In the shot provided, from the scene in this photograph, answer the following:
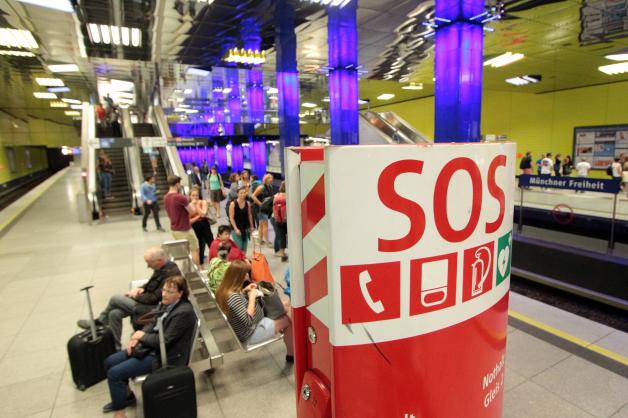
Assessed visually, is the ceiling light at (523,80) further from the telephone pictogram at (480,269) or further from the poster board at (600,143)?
the telephone pictogram at (480,269)

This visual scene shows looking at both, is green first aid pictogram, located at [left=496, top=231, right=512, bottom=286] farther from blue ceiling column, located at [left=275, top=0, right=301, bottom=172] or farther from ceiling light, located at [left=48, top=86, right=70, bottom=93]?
ceiling light, located at [left=48, top=86, right=70, bottom=93]

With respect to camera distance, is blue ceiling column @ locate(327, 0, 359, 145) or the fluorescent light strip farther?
the fluorescent light strip

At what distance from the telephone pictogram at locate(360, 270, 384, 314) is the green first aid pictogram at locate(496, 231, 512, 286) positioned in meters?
0.58

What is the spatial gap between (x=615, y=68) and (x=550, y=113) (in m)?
6.39

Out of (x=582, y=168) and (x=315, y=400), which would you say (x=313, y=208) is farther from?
(x=582, y=168)

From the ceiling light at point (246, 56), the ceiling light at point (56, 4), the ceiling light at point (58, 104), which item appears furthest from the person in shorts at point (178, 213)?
the ceiling light at point (58, 104)

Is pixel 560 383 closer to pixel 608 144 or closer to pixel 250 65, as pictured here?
pixel 250 65

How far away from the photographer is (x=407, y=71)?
1588cm

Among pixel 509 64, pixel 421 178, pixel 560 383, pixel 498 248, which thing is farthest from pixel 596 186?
pixel 509 64

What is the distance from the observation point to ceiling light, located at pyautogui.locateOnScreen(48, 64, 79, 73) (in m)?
14.1

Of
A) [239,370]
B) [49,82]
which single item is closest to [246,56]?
[49,82]

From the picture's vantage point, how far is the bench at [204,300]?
3346mm

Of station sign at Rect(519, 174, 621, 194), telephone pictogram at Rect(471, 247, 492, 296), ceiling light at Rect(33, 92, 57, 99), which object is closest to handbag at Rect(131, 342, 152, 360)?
telephone pictogram at Rect(471, 247, 492, 296)

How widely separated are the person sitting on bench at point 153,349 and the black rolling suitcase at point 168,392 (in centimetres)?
13
